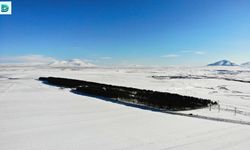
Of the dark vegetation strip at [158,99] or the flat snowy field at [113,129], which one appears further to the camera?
the dark vegetation strip at [158,99]

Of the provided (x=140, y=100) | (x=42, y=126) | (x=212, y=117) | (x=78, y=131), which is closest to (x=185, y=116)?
(x=212, y=117)

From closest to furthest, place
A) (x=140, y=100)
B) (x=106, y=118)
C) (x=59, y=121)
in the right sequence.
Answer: (x=59, y=121) → (x=106, y=118) → (x=140, y=100)

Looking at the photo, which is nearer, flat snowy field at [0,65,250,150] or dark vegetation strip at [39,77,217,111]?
→ flat snowy field at [0,65,250,150]

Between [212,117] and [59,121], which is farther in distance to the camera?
[212,117]

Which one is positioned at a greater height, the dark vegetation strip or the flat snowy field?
the dark vegetation strip

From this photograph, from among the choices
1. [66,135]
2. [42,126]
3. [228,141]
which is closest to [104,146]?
[66,135]

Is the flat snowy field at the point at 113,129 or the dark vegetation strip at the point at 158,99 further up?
the dark vegetation strip at the point at 158,99

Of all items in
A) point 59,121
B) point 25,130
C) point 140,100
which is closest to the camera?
point 25,130

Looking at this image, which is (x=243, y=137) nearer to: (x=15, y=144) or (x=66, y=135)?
(x=66, y=135)

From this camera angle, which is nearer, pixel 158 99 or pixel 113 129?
pixel 113 129

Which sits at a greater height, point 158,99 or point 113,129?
point 158,99
